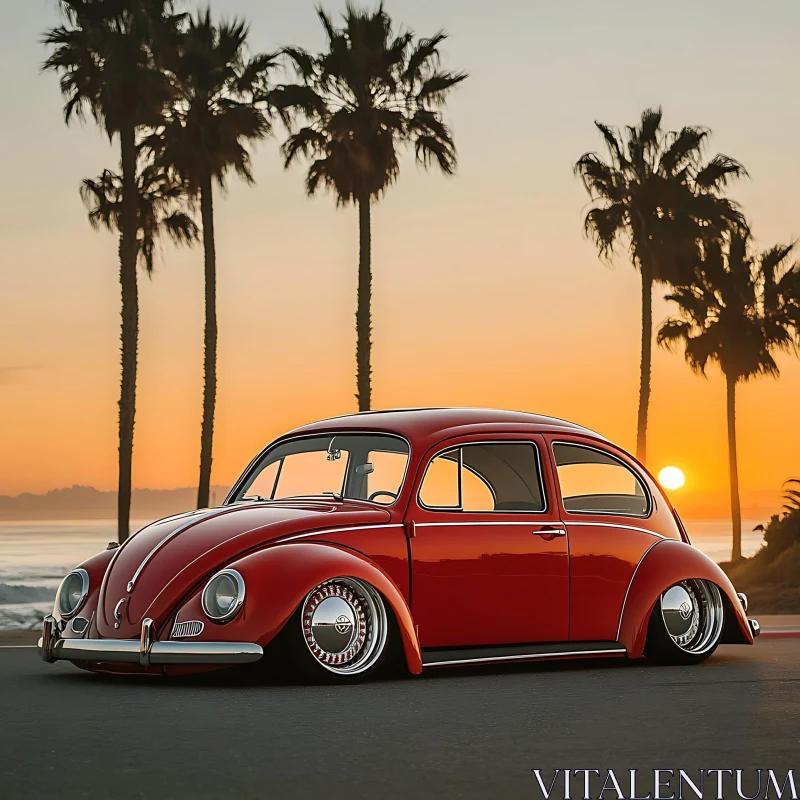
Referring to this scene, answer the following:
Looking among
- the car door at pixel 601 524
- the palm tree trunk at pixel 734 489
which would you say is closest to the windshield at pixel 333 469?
the car door at pixel 601 524

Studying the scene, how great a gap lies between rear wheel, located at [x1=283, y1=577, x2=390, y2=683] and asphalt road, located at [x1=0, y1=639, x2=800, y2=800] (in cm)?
21

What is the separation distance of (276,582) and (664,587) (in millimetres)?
3459

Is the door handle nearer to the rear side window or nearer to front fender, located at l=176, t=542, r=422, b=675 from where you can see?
the rear side window

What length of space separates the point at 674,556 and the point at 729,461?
41.3 m

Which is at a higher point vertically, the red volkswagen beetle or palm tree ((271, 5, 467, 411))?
palm tree ((271, 5, 467, 411))

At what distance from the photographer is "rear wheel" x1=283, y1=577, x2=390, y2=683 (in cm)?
933

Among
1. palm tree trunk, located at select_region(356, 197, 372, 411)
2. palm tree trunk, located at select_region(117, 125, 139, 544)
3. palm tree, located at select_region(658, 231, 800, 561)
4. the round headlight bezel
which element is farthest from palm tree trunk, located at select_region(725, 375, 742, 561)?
the round headlight bezel

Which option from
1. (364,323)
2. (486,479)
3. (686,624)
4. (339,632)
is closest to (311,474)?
(486,479)

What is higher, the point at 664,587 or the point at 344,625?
the point at 664,587

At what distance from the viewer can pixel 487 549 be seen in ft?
34.3

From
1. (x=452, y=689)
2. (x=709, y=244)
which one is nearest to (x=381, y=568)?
(x=452, y=689)

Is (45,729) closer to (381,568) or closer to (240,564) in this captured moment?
(240,564)

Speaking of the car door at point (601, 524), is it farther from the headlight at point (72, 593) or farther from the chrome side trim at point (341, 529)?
the headlight at point (72, 593)

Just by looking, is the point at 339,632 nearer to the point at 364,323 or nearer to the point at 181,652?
the point at 181,652
